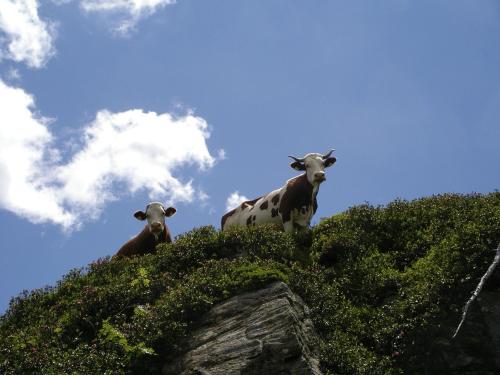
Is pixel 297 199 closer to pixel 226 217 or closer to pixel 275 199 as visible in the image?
pixel 275 199

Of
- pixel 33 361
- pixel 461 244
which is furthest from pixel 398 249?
pixel 33 361

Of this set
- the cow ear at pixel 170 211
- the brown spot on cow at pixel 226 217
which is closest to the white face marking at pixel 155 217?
the cow ear at pixel 170 211

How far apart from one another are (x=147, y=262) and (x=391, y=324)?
22.7 ft

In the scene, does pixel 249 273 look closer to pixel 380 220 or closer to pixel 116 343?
pixel 116 343

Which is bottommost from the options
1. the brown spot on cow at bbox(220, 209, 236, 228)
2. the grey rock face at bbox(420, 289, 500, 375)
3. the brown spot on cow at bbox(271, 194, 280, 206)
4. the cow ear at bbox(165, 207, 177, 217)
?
the grey rock face at bbox(420, 289, 500, 375)

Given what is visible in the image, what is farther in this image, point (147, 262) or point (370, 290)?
point (147, 262)

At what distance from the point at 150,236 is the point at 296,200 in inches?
194

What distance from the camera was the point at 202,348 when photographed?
1245 cm

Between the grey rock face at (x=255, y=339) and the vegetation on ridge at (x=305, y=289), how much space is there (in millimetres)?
324

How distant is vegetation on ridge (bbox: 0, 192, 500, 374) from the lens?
12.7 m

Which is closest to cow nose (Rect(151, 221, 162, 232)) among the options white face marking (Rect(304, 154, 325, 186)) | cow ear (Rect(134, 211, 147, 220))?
cow ear (Rect(134, 211, 147, 220))

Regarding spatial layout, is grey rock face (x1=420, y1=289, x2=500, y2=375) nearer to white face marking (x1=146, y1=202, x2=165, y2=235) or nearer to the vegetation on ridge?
the vegetation on ridge

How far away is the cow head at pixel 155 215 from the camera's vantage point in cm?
2097

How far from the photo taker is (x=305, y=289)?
45.9 feet
